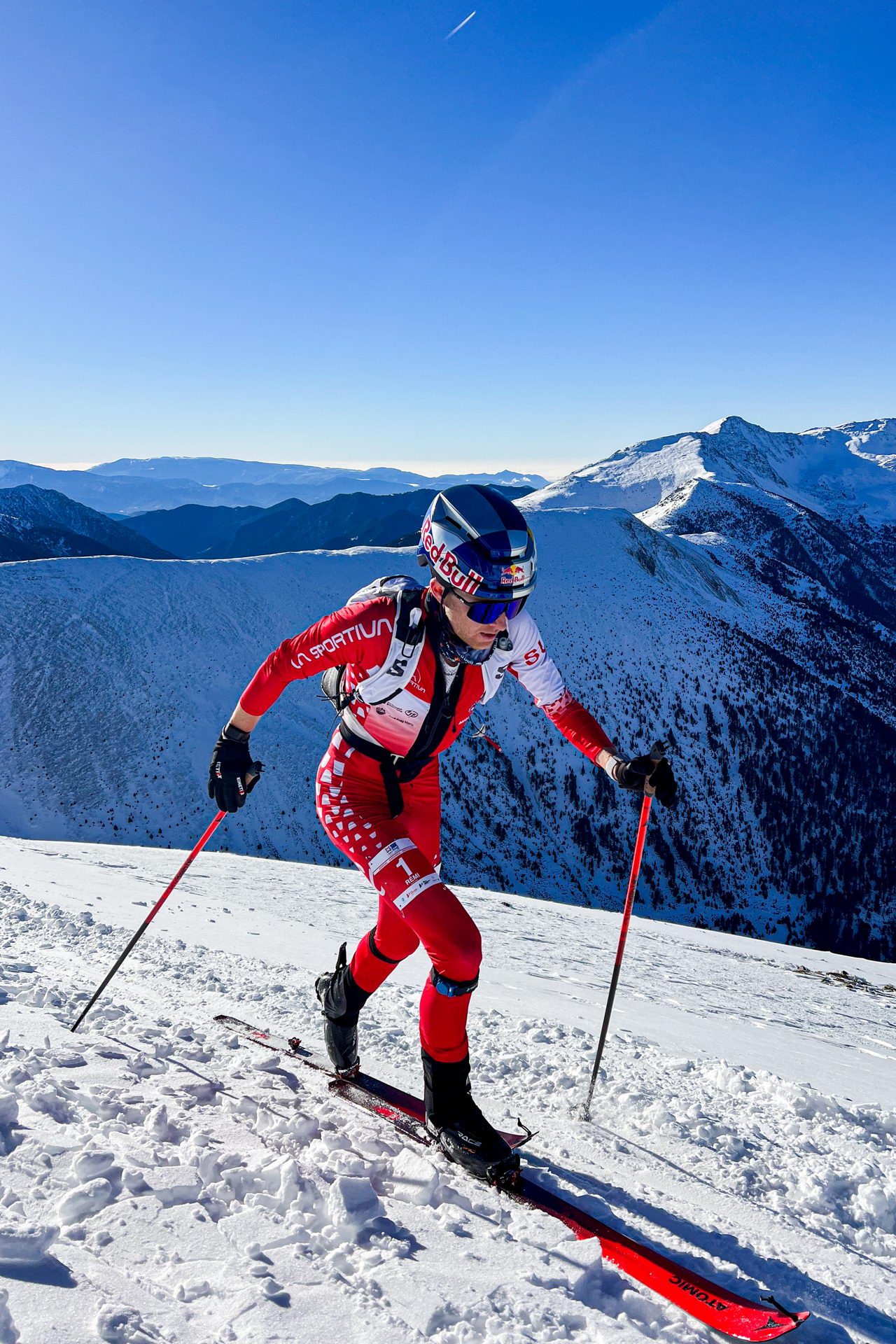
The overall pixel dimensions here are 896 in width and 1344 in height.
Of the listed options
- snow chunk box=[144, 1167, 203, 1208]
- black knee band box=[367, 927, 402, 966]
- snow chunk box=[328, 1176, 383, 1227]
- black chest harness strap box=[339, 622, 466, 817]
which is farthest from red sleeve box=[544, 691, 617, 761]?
snow chunk box=[144, 1167, 203, 1208]

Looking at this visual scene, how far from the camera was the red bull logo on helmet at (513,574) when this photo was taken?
3717 millimetres

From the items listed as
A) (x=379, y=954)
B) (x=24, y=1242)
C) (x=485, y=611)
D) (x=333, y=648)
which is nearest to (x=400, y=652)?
(x=333, y=648)

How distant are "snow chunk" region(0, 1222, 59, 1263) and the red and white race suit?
169 cm

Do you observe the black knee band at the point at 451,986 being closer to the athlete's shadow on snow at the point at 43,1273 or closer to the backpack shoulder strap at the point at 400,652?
the backpack shoulder strap at the point at 400,652

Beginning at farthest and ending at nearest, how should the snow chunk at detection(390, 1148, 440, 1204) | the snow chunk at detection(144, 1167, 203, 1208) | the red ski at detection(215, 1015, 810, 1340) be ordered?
the snow chunk at detection(390, 1148, 440, 1204) → the snow chunk at detection(144, 1167, 203, 1208) → the red ski at detection(215, 1015, 810, 1340)

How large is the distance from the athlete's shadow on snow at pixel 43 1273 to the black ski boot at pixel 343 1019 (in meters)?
2.03

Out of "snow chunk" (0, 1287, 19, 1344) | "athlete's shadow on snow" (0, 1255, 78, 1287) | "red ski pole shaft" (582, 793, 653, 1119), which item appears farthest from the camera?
"red ski pole shaft" (582, 793, 653, 1119)

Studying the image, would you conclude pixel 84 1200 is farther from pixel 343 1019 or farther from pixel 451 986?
pixel 343 1019

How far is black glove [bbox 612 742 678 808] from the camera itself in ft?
13.4

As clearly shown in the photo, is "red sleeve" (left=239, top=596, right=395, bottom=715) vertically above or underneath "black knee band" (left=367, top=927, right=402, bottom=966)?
above

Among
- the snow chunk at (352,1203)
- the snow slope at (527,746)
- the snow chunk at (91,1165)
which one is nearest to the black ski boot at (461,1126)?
the snow chunk at (352,1203)

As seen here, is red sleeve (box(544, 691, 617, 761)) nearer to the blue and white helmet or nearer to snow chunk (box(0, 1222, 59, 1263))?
the blue and white helmet

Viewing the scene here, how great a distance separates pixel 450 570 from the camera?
12.3ft

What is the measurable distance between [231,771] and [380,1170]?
2.15 meters
